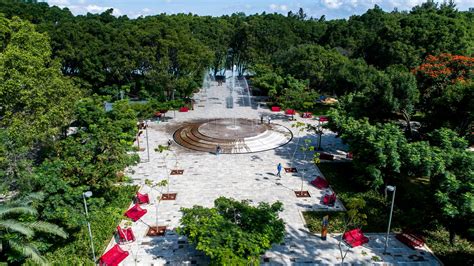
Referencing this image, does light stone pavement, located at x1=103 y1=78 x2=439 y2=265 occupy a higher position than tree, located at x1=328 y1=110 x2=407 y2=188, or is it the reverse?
tree, located at x1=328 y1=110 x2=407 y2=188

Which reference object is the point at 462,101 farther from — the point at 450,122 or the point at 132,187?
the point at 132,187

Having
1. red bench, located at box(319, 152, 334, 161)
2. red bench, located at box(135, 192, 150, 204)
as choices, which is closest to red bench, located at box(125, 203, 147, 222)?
red bench, located at box(135, 192, 150, 204)

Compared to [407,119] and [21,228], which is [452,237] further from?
[21,228]

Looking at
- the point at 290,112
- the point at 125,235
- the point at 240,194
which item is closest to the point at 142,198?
the point at 125,235

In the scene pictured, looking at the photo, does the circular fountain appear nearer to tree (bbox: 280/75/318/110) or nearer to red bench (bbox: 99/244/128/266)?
tree (bbox: 280/75/318/110)

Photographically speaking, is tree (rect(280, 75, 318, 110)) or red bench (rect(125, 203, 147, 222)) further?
tree (rect(280, 75, 318, 110))

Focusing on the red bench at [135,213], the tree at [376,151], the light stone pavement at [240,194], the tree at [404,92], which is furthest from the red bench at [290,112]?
the red bench at [135,213]
